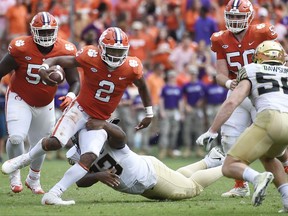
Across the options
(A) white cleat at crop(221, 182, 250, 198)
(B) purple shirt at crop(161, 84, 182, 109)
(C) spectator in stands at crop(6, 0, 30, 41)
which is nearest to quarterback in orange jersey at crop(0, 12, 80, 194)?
(A) white cleat at crop(221, 182, 250, 198)

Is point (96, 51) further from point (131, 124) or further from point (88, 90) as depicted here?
point (131, 124)

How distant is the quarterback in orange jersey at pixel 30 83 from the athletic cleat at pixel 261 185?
2660 mm

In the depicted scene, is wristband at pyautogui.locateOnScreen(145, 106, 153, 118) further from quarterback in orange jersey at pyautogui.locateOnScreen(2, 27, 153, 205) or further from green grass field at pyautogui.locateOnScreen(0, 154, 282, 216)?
green grass field at pyautogui.locateOnScreen(0, 154, 282, 216)

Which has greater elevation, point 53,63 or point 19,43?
point 53,63

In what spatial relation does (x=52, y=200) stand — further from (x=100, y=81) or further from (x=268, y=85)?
(x=268, y=85)

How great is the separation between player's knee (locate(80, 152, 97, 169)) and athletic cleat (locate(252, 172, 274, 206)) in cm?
161

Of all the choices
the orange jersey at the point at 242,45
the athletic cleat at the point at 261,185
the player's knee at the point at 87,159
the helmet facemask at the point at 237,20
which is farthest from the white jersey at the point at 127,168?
the helmet facemask at the point at 237,20

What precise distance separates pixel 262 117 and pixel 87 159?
1644 millimetres

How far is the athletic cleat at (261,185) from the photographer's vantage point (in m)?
6.86

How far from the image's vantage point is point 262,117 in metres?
7.25

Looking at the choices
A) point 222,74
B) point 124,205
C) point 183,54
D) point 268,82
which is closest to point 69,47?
point 222,74

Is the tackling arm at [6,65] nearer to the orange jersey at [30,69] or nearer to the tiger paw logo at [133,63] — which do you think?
the orange jersey at [30,69]

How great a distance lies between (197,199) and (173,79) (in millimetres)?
7449

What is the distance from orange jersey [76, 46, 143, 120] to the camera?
805cm
